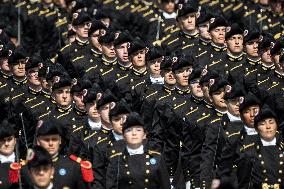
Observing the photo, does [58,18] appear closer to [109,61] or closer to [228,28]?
[109,61]

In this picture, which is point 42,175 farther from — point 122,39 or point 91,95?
point 122,39

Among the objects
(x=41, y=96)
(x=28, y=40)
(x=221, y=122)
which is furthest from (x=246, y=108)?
(x=28, y=40)

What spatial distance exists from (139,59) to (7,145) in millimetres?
4423

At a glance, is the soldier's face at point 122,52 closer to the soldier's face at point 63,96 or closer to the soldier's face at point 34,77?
the soldier's face at point 34,77

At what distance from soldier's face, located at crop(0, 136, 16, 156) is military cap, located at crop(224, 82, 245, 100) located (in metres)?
3.59

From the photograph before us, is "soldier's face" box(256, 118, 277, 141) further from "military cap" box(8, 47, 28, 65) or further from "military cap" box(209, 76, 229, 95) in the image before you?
"military cap" box(8, 47, 28, 65)

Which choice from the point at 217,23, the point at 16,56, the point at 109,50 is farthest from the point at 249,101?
the point at 16,56

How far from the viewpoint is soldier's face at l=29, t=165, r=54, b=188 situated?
14414 millimetres

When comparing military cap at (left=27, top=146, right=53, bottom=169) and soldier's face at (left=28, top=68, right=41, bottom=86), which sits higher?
military cap at (left=27, top=146, right=53, bottom=169)

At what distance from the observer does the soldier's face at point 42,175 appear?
14.4 metres

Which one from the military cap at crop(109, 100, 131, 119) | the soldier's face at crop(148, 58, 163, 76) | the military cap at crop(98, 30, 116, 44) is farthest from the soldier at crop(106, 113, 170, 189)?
the military cap at crop(98, 30, 116, 44)

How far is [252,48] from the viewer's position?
19.9 m

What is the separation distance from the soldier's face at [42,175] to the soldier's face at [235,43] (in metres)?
6.50

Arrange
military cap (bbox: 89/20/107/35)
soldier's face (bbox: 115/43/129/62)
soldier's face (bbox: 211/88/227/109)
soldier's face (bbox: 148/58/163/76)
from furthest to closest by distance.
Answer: military cap (bbox: 89/20/107/35)
soldier's face (bbox: 115/43/129/62)
soldier's face (bbox: 148/58/163/76)
soldier's face (bbox: 211/88/227/109)
